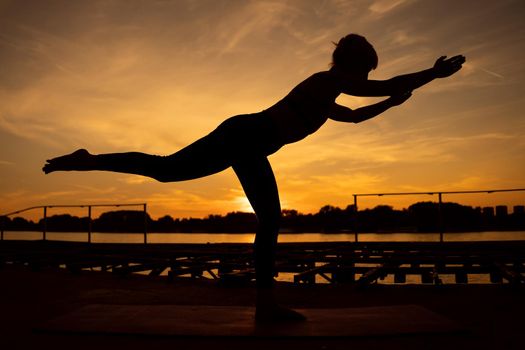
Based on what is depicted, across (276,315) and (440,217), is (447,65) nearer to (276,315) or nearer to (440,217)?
(276,315)

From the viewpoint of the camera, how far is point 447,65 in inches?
90.1

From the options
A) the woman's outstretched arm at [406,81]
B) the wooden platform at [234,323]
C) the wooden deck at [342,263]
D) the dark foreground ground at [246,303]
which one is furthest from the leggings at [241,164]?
the wooden deck at [342,263]

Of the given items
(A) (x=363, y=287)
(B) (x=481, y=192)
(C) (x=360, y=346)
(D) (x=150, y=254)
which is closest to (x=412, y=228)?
(B) (x=481, y=192)

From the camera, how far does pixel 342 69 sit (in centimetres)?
236

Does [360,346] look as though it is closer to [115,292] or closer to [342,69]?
[342,69]

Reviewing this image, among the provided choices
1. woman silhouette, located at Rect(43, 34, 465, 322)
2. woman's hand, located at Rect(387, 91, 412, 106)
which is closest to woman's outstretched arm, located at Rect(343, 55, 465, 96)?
woman silhouette, located at Rect(43, 34, 465, 322)

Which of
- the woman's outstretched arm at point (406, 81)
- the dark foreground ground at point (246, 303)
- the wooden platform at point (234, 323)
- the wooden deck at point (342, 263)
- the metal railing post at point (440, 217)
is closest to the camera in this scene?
the dark foreground ground at point (246, 303)

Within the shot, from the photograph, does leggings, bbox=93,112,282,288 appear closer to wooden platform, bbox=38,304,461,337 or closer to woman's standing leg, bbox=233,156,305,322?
woman's standing leg, bbox=233,156,305,322

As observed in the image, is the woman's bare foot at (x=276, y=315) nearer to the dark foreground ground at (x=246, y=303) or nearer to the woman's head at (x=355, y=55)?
the dark foreground ground at (x=246, y=303)

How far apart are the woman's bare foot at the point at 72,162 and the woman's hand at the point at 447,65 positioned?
6.14 feet

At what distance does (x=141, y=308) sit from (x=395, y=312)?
4.87ft

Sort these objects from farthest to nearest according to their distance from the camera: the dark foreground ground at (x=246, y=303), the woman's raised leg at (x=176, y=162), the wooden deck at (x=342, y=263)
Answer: the wooden deck at (x=342, y=263), the woman's raised leg at (x=176, y=162), the dark foreground ground at (x=246, y=303)

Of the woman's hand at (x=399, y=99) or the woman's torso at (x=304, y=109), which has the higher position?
the woman's hand at (x=399, y=99)

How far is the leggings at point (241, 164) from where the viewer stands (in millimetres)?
2178
